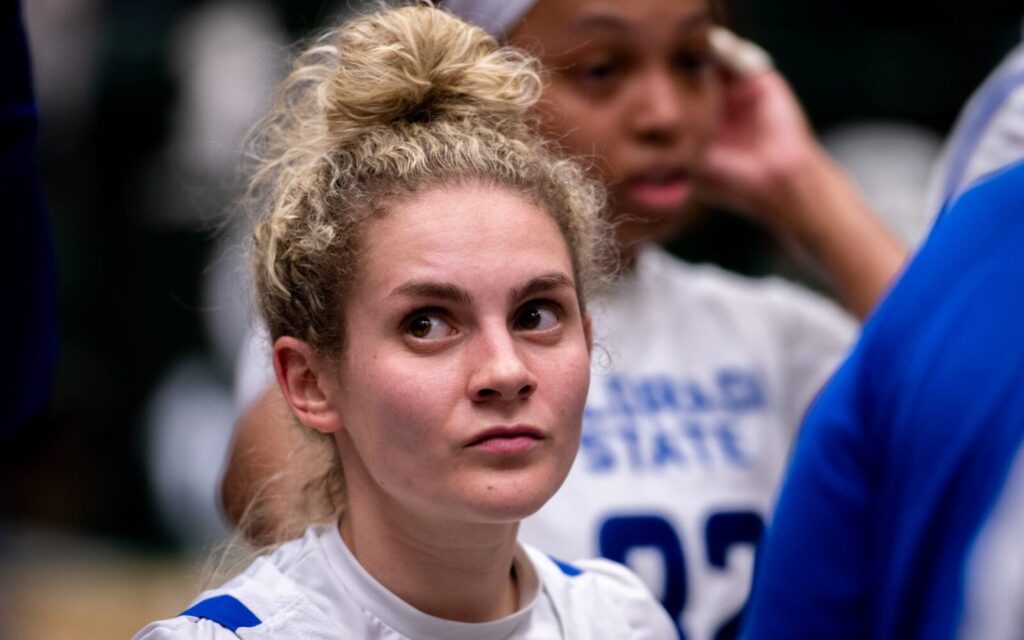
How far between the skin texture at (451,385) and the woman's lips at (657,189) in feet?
2.60

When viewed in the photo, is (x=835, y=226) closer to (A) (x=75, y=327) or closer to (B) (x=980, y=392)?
(B) (x=980, y=392)

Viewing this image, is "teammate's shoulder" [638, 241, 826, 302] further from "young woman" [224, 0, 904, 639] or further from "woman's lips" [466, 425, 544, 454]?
"woman's lips" [466, 425, 544, 454]

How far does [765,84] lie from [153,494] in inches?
153

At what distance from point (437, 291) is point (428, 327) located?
41mm

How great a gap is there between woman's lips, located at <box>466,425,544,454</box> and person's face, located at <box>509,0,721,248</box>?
86 centimetres

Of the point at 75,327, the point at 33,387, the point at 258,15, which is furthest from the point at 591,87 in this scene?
the point at 258,15

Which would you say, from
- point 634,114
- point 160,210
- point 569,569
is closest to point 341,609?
point 569,569

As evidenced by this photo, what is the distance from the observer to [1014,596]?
1336 millimetres

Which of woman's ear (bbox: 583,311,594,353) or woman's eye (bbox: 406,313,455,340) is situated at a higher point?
woman's eye (bbox: 406,313,455,340)

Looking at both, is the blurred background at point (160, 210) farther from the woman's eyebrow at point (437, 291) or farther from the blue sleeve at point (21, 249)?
the woman's eyebrow at point (437, 291)

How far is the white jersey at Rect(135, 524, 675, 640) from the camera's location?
64.2 inches

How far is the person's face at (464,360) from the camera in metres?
1.58

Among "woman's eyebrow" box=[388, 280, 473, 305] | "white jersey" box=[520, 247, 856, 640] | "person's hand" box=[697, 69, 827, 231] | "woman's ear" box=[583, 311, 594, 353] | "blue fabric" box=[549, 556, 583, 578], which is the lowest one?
"white jersey" box=[520, 247, 856, 640]

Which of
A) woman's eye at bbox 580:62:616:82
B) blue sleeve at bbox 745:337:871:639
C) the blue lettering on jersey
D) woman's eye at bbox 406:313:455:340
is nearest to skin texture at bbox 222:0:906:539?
woman's eye at bbox 580:62:616:82
